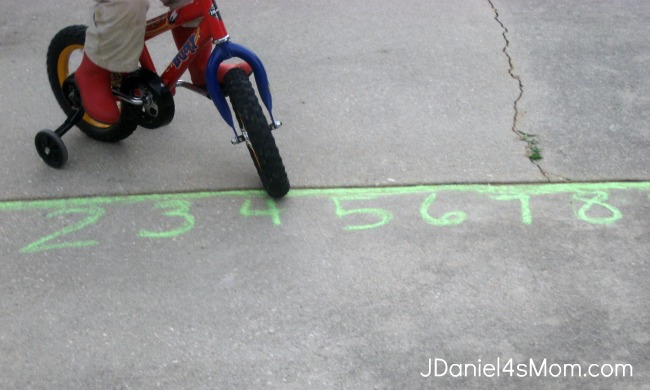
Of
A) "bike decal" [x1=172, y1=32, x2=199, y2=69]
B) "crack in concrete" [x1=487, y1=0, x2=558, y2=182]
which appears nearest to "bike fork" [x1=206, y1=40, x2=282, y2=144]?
"bike decal" [x1=172, y1=32, x2=199, y2=69]

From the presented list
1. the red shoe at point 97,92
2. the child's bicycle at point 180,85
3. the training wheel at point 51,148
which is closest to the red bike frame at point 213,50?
the child's bicycle at point 180,85

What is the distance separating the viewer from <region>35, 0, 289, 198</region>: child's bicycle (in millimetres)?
3711

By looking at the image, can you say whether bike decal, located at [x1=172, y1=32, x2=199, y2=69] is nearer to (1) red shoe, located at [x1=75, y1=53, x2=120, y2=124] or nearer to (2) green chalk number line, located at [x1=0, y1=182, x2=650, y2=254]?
(1) red shoe, located at [x1=75, y1=53, x2=120, y2=124]

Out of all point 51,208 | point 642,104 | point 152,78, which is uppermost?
point 152,78

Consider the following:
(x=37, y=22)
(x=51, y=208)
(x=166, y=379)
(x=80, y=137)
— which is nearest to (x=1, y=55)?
(x=37, y=22)

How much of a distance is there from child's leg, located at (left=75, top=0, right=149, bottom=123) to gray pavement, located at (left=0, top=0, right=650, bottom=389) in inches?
15.1

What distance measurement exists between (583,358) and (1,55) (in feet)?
14.6

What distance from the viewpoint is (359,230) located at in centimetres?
377

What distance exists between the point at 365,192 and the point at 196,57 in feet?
3.60

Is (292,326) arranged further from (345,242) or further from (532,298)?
(532,298)

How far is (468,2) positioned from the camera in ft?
20.2

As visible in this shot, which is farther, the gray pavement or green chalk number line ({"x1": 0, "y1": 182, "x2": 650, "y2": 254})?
green chalk number line ({"x1": 0, "y1": 182, "x2": 650, "y2": 254})

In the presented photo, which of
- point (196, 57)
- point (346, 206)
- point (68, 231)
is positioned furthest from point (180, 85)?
point (346, 206)

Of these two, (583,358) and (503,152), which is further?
(503,152)
